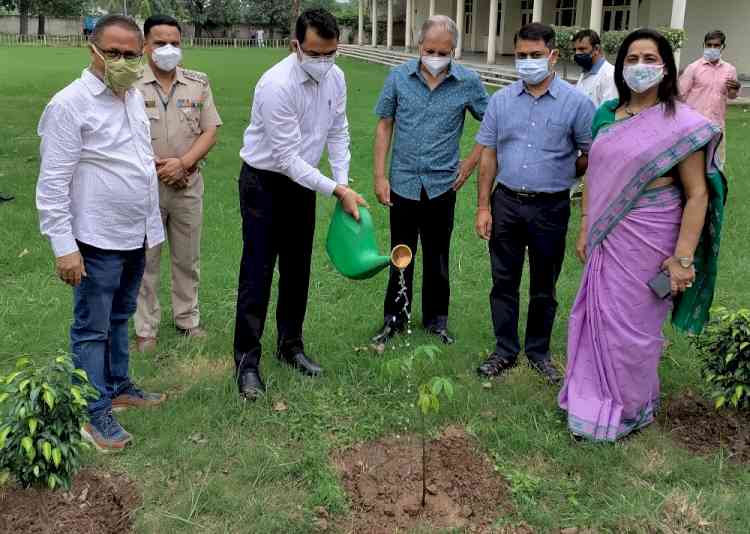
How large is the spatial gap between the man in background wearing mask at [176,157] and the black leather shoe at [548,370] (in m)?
2.13

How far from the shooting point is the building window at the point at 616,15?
23250 millimetres

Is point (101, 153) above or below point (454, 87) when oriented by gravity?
below

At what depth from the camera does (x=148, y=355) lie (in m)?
4.38

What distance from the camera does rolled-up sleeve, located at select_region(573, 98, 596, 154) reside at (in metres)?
3.77

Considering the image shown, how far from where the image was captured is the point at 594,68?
6.61 m

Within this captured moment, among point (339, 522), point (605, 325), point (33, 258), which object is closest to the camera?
point (339, 522)

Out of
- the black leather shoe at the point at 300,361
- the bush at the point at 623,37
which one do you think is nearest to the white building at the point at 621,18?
the bush at the point at 623,37

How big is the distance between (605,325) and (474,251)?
3120 mm

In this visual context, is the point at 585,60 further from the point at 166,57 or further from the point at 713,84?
the point at 166,57

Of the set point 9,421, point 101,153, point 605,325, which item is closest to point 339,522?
point 9,421

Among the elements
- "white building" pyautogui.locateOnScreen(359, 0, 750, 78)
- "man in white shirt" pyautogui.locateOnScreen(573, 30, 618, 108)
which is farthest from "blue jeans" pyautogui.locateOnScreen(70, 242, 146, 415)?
"white building" pyautogui.locateOnScreen(359, 0, 750, 78)

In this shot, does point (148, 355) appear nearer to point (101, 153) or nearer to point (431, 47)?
point (101, 153)

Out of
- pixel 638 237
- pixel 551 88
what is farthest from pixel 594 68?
pixel 638 237

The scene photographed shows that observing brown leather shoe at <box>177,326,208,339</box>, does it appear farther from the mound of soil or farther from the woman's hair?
the woman's hair
